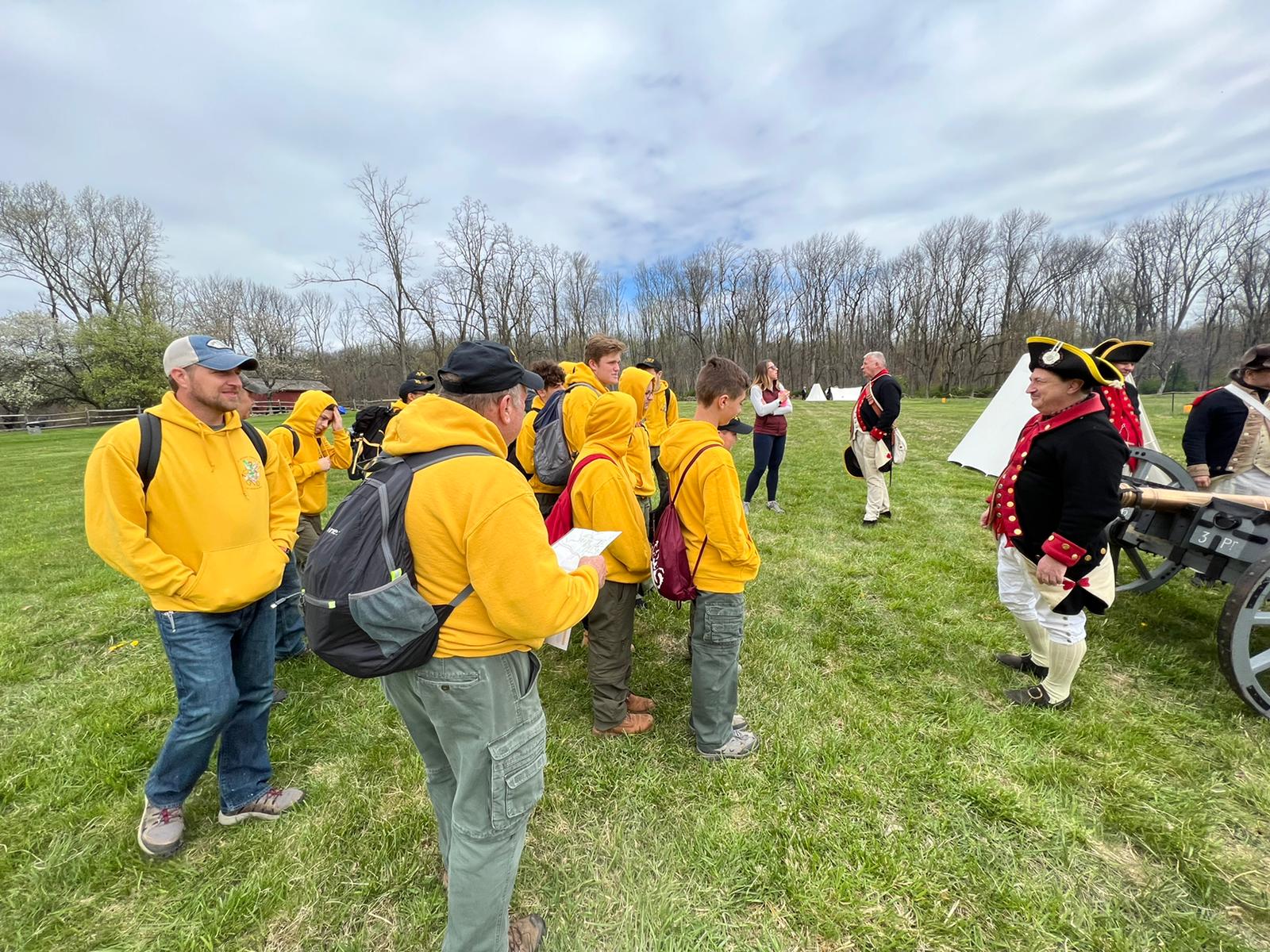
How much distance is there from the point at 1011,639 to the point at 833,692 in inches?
67.4

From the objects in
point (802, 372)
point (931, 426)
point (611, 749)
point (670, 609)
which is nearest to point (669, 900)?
point (611, 749)

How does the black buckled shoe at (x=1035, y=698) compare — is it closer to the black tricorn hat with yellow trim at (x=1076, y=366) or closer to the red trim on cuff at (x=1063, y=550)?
the red trim on cuff at (x=1063, y=550)

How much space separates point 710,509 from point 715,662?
2.76 ft

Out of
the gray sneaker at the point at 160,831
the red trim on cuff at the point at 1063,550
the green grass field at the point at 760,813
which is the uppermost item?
the red trim on cuff at the point at 1063,550

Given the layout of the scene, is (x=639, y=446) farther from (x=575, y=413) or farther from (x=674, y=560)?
(x=674, y=560)

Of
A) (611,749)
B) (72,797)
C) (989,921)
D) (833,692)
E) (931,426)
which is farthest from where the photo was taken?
(931,426)

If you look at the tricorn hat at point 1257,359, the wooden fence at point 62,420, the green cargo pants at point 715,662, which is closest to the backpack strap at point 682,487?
the green cargo pants at point 715,662

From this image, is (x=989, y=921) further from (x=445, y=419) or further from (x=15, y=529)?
(x=15, y=529)

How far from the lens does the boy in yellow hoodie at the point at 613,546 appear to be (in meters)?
2.60

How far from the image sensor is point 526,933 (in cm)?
193

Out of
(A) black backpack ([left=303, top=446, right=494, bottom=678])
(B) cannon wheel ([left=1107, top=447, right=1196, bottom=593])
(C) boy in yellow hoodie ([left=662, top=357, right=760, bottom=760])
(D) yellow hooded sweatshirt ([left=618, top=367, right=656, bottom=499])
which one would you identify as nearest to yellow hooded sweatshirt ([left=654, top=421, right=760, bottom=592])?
(C) boy in yellow hoodie ([left=662, top=357, right=760, bottom=760])

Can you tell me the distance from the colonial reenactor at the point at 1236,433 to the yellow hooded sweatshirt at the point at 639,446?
13.7ft

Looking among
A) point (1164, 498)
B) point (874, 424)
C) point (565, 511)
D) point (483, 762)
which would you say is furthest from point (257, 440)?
point (874, 424)

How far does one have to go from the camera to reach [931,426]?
56.6 feet
